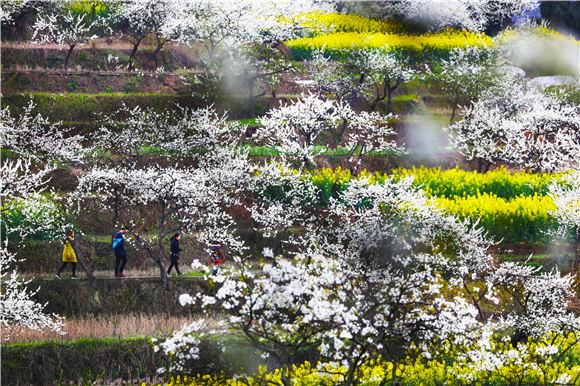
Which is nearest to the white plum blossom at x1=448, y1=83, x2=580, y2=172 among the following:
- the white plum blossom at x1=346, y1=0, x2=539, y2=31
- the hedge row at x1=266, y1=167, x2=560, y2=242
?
the hedge row at x1=266, y1=167, x2=560, y2=242

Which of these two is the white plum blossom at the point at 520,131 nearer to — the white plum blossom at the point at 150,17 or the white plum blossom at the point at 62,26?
the white plum blossom at the point at 150,17

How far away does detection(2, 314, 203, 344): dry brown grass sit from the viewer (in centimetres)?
1739

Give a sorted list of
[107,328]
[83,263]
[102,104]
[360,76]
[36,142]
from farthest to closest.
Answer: [360,76]
[102,104]
[36,142]
[83,263]
[107,328]

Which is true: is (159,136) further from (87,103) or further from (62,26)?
(62,26)

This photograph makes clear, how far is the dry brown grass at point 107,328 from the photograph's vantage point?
1739 cm

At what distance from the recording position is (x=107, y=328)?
17.9 m

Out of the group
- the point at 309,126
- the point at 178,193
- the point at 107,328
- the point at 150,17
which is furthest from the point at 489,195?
the point at 150,17

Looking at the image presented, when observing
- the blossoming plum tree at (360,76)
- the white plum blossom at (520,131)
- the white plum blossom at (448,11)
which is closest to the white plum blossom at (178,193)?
the blossoming plum tree at (360,76)

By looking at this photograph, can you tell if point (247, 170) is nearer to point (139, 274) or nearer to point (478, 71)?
point (139, 274)

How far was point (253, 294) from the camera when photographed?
11164 millimetres

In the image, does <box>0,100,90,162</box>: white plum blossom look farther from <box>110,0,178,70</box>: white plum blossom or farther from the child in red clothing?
<box>110,0,178,70</box>: white plum blossom

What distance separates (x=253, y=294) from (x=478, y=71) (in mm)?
23165

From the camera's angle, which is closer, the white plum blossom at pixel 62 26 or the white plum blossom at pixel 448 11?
the white plum blossom at pixel 62 26

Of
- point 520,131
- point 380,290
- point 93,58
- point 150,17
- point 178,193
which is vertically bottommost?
point 178,193
